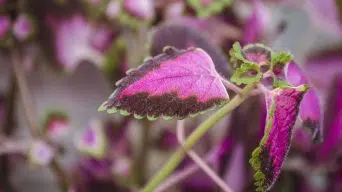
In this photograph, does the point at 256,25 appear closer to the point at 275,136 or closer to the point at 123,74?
the point at 123,74

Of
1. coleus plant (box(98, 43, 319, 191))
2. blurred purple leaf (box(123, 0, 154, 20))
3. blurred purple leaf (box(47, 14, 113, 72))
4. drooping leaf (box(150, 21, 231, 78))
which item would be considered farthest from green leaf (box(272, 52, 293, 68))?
blurred purple leaf (box(47, 14, 113, 72))

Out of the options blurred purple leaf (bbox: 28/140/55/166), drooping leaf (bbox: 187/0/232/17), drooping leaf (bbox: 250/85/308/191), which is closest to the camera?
drooping leaf (bbox: 250/85/308/191)

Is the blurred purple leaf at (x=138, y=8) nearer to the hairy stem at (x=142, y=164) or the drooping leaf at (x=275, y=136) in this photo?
the hairy stem at (x=142, y=164)

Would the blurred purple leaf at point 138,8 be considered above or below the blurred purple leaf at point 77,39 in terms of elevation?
below

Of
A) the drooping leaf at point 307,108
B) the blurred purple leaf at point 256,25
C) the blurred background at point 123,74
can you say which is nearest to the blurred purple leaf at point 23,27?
the blurred background at point 123,74

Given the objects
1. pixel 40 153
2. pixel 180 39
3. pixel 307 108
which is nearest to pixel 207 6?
pixel 180 39

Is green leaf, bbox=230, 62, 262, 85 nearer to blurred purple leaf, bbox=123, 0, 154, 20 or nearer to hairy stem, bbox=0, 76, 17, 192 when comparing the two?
blurred purple leaf, bbox=123, 0, 154, 20

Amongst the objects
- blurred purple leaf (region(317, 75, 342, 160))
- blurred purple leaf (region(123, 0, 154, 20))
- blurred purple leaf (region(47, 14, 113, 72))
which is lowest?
blurred purple leaf (region(317, 75, 342, 160))

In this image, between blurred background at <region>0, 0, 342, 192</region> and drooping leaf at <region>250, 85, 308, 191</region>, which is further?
blurred background at <region>0, 0, 342, 192</region>
